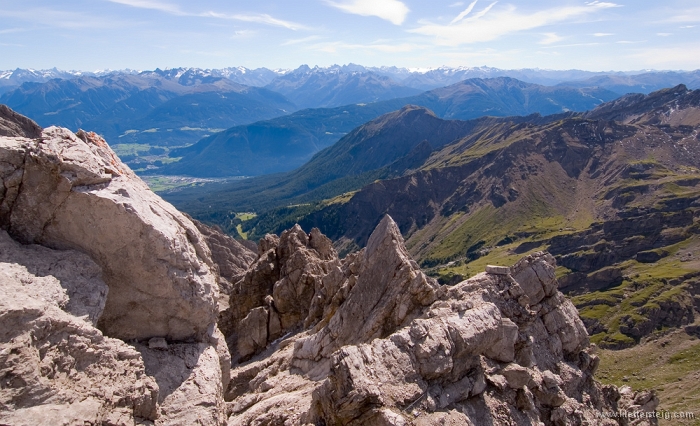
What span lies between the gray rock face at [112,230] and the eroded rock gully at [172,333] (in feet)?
0.21

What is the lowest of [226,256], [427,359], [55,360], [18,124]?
[226,256]

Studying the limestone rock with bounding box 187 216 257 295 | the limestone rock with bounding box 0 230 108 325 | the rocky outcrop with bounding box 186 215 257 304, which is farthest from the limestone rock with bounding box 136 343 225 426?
the limestone rock with bounding box 187 216 257 295

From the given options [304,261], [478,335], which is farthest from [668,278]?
[478,335]

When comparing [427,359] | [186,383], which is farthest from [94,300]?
[427,359]

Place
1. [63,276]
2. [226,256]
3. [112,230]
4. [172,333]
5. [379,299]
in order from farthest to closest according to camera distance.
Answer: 1. [226,256]
2. [379,299]
3. [172,333]
4. [112,230]
5. [63,276]

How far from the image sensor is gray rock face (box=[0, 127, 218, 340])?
20328mm

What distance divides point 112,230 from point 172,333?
653 cm

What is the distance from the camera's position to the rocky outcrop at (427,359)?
22.6m

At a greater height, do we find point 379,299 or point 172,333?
point 172,333

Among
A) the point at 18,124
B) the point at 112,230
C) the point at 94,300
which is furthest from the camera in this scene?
the point at 18,124

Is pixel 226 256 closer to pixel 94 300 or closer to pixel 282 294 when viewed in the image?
pixel 282 294

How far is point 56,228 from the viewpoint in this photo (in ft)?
68.5

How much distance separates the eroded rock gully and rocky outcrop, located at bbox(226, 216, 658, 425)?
0.12 m

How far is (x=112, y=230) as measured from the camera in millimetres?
21453
